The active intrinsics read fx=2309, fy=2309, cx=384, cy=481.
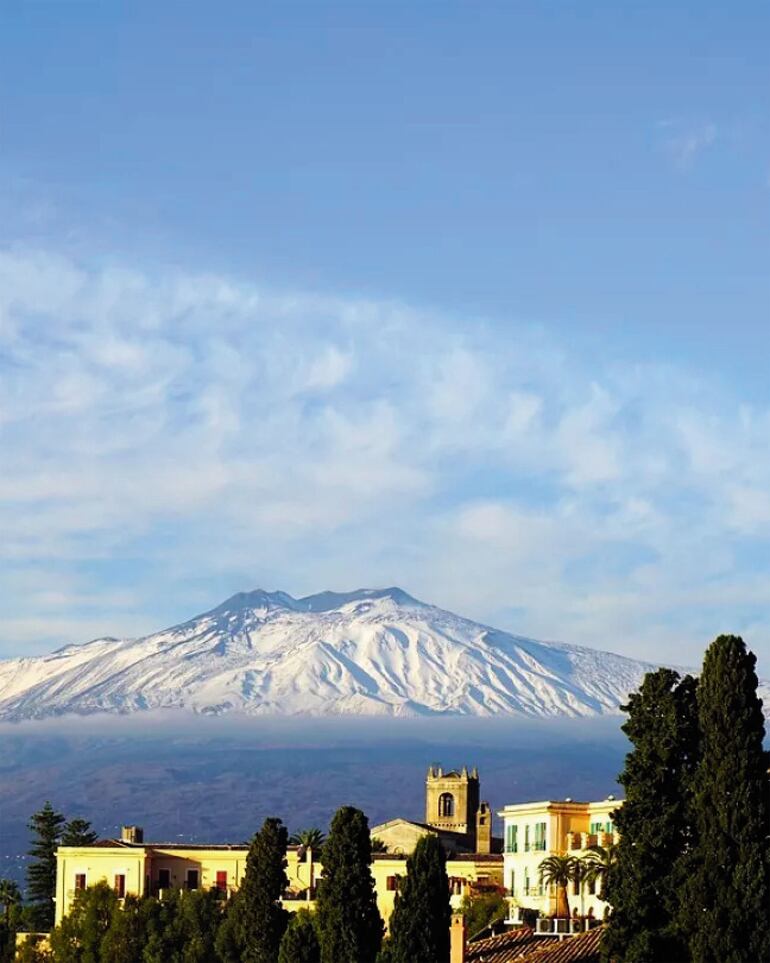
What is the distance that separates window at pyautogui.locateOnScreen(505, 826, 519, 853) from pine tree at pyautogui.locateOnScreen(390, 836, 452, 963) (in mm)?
44457

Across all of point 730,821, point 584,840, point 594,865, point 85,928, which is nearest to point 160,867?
point 85,928

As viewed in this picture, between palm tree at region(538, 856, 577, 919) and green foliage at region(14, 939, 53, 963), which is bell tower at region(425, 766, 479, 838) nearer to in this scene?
green foliage at region(14, 939, 53, 963)

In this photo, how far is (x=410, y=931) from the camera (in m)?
80.4

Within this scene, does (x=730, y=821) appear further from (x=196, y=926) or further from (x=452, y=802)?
(x=452, y=802)

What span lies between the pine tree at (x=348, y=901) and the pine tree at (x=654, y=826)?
1813 centimetres

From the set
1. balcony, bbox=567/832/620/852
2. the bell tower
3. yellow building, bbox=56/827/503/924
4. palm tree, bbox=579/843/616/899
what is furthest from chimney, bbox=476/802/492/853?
palm tree, bbox=579/843/616/899

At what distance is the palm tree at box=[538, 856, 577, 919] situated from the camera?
114 metres

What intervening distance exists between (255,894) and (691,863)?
126 feet

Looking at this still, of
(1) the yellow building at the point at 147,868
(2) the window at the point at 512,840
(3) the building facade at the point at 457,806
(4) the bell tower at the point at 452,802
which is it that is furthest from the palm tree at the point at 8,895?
(2) the window at the point at 512,840

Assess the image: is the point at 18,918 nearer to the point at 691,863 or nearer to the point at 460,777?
the point at 460,777

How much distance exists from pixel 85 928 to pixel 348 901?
49.0 meters

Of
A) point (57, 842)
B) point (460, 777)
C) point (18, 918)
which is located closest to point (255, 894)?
point (18, 918)

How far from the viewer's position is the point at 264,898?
338ft

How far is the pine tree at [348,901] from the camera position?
87438 millimetres
